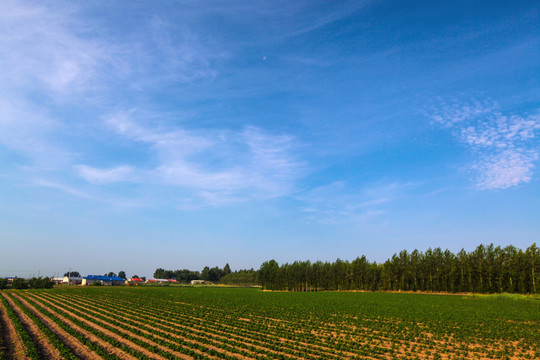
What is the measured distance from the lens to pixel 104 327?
33.2 meters

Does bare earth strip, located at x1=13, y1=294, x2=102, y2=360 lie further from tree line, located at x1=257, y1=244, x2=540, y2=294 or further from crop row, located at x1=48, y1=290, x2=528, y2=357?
tree line, located at x1=257, y1=244, x2=540, y2=294

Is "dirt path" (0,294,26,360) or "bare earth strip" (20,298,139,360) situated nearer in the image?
"dirt path" (0,294,26,360)

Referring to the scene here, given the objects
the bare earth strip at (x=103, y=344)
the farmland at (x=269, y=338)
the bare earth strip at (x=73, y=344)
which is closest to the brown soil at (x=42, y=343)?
the farmland at (x=269, y=338)

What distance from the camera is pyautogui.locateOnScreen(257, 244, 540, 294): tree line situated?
96.4 metres

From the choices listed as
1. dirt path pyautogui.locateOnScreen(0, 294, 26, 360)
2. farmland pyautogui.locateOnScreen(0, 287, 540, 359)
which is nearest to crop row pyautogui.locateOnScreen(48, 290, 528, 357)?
farmland pyautogui.locateOnScreen(0, 287, 540, 359)

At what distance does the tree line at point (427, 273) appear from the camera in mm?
96375

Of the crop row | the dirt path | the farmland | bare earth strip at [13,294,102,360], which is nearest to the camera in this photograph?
bare earth strip at [13,294,102,360]

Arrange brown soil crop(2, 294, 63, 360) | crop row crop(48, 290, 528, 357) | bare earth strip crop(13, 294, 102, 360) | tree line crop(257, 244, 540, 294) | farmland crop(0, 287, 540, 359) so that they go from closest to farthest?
bare earth strip crop(13, 294, 102, 360), brown soil crop(2, 294, 63, 360), farmland crop(0, 287, 540, 359), crop row crop(48, 290, 528, 357), tree line crop(257, 244, 540, 294)

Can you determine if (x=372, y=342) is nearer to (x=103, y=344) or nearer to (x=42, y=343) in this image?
(x=103, y=344)

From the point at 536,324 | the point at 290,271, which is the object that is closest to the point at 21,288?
the point at 290,271

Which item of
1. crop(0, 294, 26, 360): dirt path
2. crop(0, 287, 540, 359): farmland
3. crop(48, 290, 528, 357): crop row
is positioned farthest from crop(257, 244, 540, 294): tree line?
crop(0, 294, 26, 360): dirt path

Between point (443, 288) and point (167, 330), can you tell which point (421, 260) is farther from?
point (167, 330)

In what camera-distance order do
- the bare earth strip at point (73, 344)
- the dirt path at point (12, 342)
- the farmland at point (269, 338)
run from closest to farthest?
the bare earth strip at point (73, 344) → the dirt path at point (12, 342) → the farmland at point (269, 338)

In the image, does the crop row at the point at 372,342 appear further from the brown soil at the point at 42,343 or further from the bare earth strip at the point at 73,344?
the brown soil at the point at 42,343
